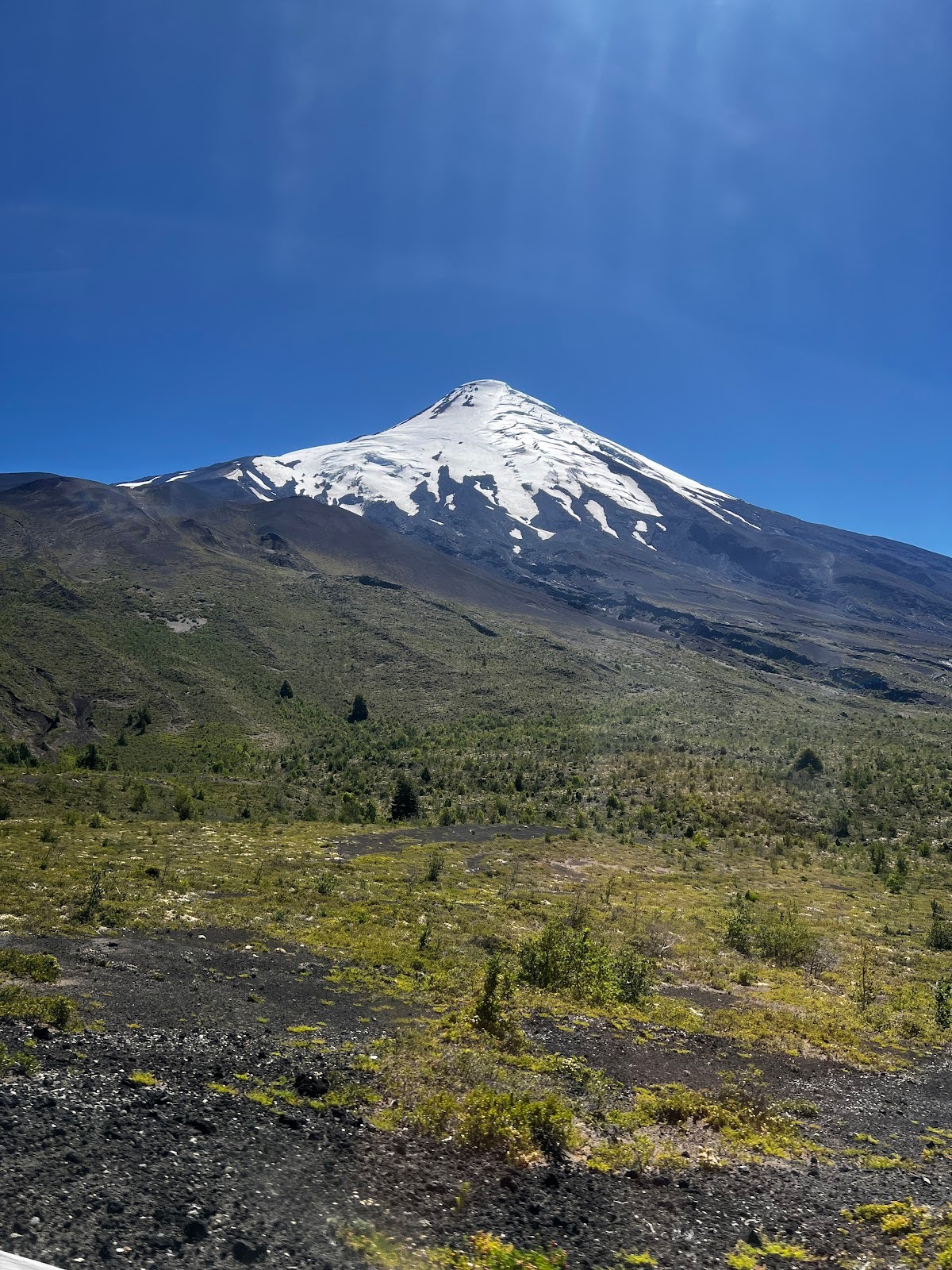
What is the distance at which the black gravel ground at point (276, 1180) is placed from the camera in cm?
495

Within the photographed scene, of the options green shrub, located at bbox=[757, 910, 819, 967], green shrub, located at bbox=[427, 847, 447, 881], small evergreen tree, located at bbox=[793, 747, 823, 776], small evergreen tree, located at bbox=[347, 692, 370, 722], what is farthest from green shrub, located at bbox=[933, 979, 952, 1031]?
small evergreen tree, located at bbox=[347, 692, 370, 722]

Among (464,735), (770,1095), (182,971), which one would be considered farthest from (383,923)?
(464,735)

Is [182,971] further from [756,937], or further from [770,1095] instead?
[756,937]

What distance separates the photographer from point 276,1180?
5.74 m

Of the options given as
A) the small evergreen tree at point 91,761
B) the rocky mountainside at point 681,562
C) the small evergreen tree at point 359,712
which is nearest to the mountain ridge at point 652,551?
the rocky mountainside at point 681,562

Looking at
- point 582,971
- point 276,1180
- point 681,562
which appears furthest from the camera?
point 681,562

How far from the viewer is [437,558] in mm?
122750

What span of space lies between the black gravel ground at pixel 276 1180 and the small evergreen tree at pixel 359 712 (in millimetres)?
45071

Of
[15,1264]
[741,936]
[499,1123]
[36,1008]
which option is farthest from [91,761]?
[15,1264]

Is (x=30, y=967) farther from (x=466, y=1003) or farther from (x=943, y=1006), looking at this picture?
(x=943, y=1006)

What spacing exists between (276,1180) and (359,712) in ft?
161

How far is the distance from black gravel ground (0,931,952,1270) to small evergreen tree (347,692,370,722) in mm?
45071

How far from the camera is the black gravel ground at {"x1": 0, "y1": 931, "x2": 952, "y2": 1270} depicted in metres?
4.95

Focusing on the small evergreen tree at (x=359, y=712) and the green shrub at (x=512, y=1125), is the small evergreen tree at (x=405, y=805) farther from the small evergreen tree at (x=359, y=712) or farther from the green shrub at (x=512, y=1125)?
the green shrub at (x=512, y=1125)
